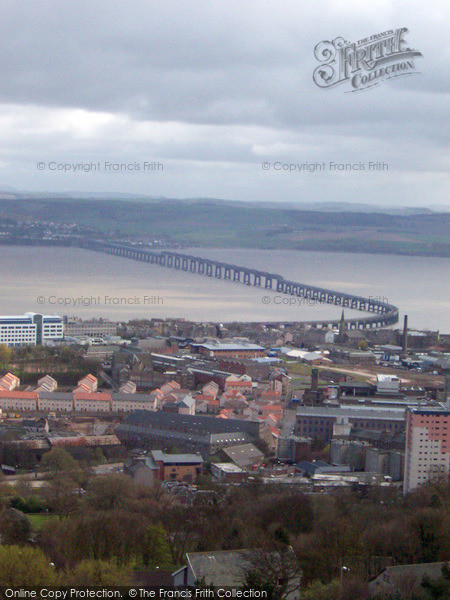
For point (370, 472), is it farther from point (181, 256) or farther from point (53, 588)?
point (181, 256)

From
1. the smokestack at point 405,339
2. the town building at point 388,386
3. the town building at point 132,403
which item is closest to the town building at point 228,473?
the town building at point 132,403

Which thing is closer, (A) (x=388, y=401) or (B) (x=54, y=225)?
(A) (x=388, y=401)

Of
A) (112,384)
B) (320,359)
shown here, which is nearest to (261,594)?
(112,384)

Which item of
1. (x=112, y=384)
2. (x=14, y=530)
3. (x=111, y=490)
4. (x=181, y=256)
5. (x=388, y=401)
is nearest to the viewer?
(x=14, y=530)

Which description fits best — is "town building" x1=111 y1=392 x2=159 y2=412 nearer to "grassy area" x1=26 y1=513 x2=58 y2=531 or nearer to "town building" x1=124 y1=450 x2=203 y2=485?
"town building" x1=124 y1=450 x2=203 y2=485

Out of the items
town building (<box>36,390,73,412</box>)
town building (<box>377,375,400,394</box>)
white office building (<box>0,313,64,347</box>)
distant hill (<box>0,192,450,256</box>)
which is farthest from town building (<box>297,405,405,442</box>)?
distant hill (<box>0,192,450,256</box>)

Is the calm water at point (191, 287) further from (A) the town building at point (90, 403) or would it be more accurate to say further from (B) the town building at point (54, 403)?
(A) the town building at point (90, 403)

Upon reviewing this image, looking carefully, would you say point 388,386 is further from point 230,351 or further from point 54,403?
point 54,403
